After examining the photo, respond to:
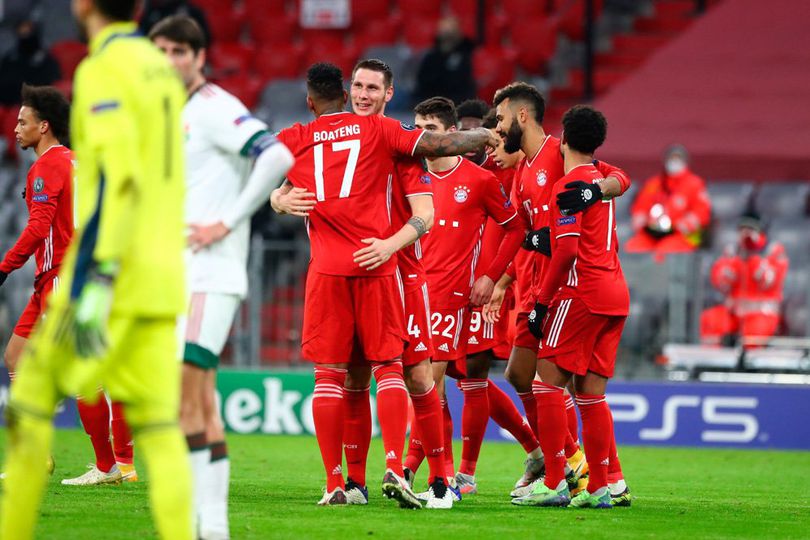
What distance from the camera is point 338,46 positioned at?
2039 cm

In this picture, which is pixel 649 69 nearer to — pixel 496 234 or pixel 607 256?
pixel 496 234

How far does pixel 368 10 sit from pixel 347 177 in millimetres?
13227

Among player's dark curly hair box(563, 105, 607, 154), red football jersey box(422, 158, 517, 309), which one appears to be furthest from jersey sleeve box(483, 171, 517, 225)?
player's dark curly hair box(563, 105, 607, 154)

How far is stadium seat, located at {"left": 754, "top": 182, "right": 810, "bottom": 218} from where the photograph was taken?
1593 cm

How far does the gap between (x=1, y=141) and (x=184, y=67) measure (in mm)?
14684

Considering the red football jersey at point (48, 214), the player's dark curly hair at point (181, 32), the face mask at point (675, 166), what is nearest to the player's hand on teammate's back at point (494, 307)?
the red football jersey at point (48, 214)

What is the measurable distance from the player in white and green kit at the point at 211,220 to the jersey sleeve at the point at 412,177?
1.99 meters

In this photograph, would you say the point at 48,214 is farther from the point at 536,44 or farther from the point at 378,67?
the point at 536,44

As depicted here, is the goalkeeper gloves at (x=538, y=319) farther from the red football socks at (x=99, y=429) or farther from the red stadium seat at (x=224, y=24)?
the red stadium seat at (x=224, y=24)

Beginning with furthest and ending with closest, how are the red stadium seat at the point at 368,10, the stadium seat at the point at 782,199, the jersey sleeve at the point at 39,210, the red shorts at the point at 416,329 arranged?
the red stadium seat at the point at 368,10, the stadium seat at the point at 782,199, the jersey sleeve at the point at 39,210, the red shorts at the point at 416,329

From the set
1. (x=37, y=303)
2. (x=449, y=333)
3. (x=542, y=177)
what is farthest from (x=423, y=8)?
(x=37, y=303)

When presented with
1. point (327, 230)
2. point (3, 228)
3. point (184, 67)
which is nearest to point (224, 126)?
point (184, 67)

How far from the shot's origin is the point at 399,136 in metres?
7.88

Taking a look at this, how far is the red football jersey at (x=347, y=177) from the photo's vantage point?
7.88 m
